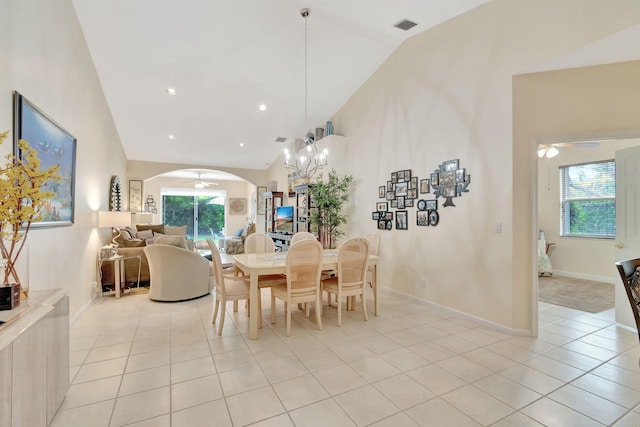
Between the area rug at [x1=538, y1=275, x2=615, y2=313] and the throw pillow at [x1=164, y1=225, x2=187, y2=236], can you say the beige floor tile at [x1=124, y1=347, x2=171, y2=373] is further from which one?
the throw pillow at [x1=164, y1=225, x2=187, y2=236]

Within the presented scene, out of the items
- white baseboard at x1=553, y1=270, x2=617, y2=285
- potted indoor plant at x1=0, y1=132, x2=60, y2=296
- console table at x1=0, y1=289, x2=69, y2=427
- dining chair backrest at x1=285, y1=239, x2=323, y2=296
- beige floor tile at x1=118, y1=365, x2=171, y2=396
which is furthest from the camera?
white baseboard at x1=553, y1=270, x2=617, y2=285

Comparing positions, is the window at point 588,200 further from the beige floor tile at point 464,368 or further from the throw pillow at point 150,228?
the throw pillow at point 150,228

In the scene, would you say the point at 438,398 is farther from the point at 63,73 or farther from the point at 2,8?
the point at 63,73

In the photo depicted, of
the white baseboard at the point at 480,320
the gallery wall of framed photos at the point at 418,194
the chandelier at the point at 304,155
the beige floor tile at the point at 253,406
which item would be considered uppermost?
the chandelier at the point at 304,155

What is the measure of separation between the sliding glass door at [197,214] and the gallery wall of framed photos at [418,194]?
815 cm

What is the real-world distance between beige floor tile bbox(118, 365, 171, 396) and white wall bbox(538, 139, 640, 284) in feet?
22.4

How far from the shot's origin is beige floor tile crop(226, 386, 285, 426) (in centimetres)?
187

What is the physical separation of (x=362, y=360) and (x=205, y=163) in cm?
766

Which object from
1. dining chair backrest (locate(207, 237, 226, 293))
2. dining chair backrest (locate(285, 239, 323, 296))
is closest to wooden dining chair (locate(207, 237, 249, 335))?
dining chair backrest (locate(207, 237, 226, 293))

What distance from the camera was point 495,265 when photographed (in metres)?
3.32

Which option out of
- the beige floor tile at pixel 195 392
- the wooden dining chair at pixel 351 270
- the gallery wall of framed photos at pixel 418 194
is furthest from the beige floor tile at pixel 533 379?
the beige floor tile at pixel 195 392

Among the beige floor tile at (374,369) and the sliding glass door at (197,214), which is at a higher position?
the sliding glass door at (197,214)

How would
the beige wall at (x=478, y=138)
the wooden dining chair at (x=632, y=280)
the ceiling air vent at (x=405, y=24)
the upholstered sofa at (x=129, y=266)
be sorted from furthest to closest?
the upholstered sofa at (x=129, y=266), the ceiling air vent at (x=405, y=24), the beige wall at (x=478, y=138), the wooden dining chair at (x=632, y=280)

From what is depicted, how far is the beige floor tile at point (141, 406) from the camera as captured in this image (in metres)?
1.85
